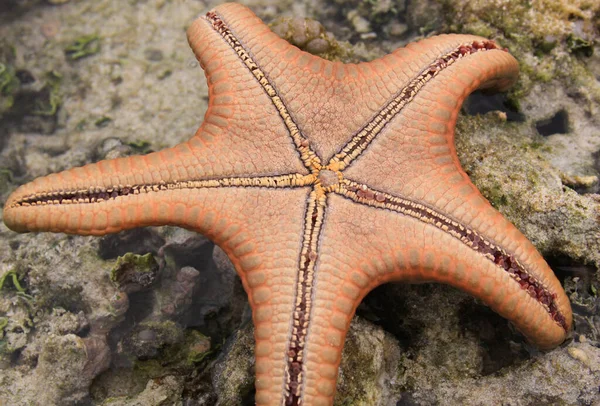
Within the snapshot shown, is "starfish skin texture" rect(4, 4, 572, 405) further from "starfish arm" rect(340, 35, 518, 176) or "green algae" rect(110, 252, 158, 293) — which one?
"green algae" rect(110, 252, 158, 293)

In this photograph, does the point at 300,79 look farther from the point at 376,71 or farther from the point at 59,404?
the point at 59,404

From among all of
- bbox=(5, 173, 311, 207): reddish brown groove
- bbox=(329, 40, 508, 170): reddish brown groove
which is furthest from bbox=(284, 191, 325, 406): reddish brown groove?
bbox=(329, 40, 508, 170): reddish brown groove

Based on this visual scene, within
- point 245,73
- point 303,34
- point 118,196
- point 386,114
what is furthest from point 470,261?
point 303,34

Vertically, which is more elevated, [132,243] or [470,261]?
[470,261]

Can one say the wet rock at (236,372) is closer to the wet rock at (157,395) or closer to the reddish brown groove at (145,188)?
Result: the wet rock at (157,395)

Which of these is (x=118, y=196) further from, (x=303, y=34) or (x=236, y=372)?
(x=303, y=34)

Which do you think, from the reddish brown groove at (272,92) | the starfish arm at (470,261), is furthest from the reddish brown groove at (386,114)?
the starfish arm at (470,261)

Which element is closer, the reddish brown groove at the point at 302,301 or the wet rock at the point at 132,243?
the reddish brown groove at the point at 302,301
